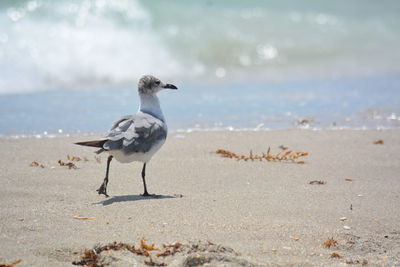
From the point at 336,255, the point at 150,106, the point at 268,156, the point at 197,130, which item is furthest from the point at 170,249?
the point at 197,130

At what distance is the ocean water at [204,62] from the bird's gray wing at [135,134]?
3.39 meters

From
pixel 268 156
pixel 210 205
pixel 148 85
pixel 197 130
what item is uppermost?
pixel 148 85

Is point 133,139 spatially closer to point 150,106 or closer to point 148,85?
point 150,106

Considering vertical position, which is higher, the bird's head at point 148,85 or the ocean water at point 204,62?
the ocean water at point 204,62

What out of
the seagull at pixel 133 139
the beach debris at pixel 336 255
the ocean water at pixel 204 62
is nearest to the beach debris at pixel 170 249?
the beach debris at pixel 336 255

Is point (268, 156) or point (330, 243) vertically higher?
point (268, 156)

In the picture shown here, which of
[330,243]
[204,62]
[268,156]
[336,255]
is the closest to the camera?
[336,255]

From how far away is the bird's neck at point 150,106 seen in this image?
18.8ft

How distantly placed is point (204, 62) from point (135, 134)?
442 inches

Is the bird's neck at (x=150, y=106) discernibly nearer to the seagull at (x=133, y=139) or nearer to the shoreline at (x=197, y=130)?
the seagull at (x=133, y=139)

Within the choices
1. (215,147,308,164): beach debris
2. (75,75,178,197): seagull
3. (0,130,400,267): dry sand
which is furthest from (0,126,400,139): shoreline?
(75,75,178,197): seagull

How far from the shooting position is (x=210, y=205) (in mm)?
4961

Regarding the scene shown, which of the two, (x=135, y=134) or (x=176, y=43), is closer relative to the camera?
(x=135, y=134)

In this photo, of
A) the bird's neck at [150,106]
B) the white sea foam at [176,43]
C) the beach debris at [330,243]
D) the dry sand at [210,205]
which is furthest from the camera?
the white sea foam at [176,43]
